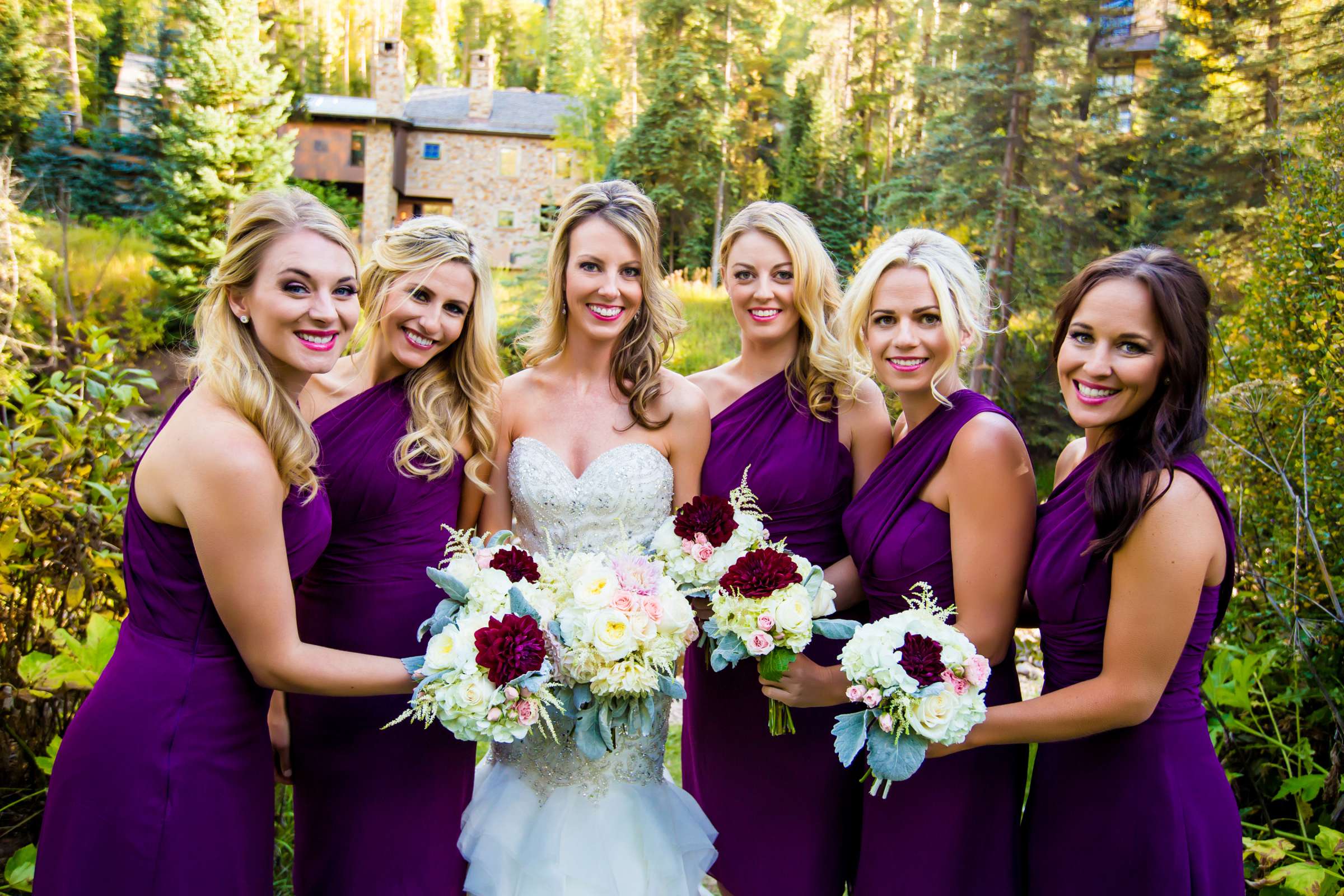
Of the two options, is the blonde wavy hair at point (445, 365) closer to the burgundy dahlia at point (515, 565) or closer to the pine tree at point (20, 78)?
the burgundy dahlia at point (515, 565)

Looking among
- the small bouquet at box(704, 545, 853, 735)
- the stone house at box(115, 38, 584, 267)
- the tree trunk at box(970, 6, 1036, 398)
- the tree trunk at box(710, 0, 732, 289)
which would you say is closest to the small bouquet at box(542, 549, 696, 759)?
the small bouquet at box(704, 545, 853, 735)

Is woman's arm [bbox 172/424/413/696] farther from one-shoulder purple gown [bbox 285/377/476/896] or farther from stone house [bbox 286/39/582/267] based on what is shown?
stone house [bbox 286/39/582/267]

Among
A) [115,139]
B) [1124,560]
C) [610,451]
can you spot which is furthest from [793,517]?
[115,139]

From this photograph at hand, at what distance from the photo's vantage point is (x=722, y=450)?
157 inches

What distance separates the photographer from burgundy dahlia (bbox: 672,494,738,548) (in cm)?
285

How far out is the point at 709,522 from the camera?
9.36 feet

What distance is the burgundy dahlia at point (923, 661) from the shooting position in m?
2.35

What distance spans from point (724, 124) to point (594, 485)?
28687 millimetres

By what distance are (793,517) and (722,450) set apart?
0.44 metres

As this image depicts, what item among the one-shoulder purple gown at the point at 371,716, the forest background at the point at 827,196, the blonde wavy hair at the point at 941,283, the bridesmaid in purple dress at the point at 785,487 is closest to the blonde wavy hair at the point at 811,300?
the bridesmaid in purple dress at the point at 785,487

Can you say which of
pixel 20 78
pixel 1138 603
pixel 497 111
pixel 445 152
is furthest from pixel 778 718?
pixel 497 111

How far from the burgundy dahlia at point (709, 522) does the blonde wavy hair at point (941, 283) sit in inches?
34.6

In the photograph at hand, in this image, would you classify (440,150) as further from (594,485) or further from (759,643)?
(759,643)

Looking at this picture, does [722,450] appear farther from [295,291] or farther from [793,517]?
[295,291]
